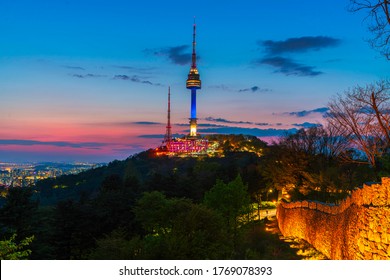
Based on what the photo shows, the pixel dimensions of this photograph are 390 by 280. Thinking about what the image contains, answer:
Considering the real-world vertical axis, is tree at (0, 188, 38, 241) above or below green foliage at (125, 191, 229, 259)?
below

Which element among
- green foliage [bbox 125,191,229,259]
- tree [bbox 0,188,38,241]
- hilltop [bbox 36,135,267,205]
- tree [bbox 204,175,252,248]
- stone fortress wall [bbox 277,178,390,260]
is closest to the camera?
stone fortress wall [bbox 277,178,390,260]

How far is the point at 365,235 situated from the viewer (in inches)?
446

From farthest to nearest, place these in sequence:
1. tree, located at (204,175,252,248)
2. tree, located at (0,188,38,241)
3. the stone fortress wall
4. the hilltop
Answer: the hilltop → tree, located at (0,188,38,241) → tree, located at (204,175,252,248) → the stone fortress wall

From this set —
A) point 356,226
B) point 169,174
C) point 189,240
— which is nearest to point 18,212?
point 189,240

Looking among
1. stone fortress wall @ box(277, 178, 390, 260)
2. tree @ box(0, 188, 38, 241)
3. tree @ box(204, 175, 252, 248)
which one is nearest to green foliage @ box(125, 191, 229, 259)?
stone fortress wall @ box(277, 178, 390, 260)

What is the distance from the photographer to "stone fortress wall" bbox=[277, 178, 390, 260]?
10.2 metres

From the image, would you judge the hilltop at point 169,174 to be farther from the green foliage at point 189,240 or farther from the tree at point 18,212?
the green foliage at point 189,240

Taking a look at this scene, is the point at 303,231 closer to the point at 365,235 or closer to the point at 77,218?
the point at 365,235

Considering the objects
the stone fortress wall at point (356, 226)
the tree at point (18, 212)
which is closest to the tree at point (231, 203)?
the stone fortress wall at point (356, 226)

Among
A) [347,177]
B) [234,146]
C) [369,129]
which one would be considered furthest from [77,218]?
[234,146]

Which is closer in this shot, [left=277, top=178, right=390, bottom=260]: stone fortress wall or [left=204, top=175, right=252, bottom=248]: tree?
[left=277, top=178, right=390, bottom=260]: stone fortress wall

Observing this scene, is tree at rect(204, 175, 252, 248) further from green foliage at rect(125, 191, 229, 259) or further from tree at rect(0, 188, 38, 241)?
tree at rect(0, 188, 38, 241)

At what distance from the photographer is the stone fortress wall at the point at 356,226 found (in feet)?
33.6
